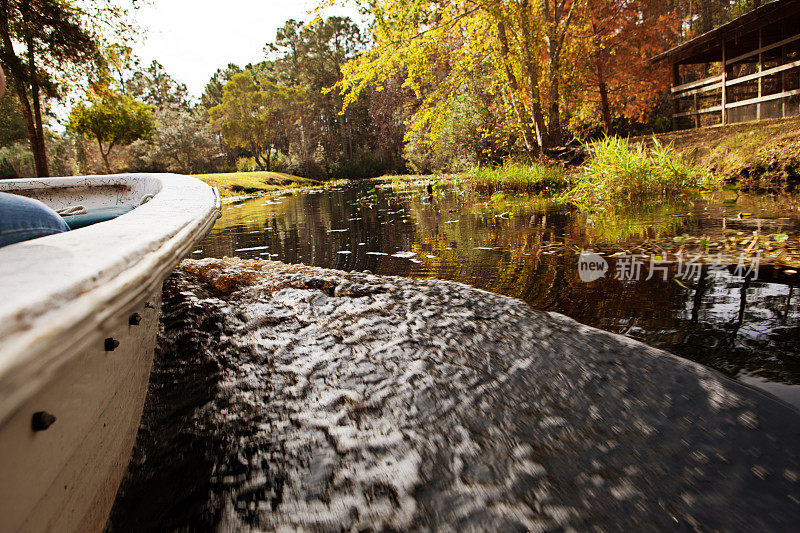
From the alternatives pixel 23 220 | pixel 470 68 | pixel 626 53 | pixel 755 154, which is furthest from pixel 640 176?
pixel 626 53

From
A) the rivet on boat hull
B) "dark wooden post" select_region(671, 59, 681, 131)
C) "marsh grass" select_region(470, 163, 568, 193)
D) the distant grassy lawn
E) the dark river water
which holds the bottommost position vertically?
the dark river water

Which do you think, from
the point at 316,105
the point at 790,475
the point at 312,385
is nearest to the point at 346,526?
the point at 312,385

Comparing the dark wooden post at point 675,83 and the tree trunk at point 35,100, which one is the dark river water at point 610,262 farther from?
the tree trunk at point 35,100

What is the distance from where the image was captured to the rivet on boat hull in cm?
65

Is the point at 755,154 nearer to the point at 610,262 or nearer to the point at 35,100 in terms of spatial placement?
the point at 610,262

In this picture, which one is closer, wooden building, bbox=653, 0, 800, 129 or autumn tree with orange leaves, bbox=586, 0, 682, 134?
wooden building, bbox=653, 0, 800, 129

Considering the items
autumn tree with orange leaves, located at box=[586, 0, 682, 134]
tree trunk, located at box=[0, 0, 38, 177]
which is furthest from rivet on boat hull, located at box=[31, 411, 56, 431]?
tree trunk, located at box=[0, 0, 38, 177]

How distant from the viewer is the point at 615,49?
1270 cm

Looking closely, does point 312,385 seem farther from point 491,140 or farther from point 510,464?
point 491,140

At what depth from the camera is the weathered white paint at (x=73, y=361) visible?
473mm

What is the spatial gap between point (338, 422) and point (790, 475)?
1242 mm

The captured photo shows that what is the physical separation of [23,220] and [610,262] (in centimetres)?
322

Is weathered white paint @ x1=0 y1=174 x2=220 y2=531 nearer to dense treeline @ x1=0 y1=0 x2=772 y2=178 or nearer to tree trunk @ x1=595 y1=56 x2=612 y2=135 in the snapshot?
dense treeline @ x1=0 y1=0 x2=772 y2=178

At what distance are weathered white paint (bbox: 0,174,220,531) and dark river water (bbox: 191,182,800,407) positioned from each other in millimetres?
1871
